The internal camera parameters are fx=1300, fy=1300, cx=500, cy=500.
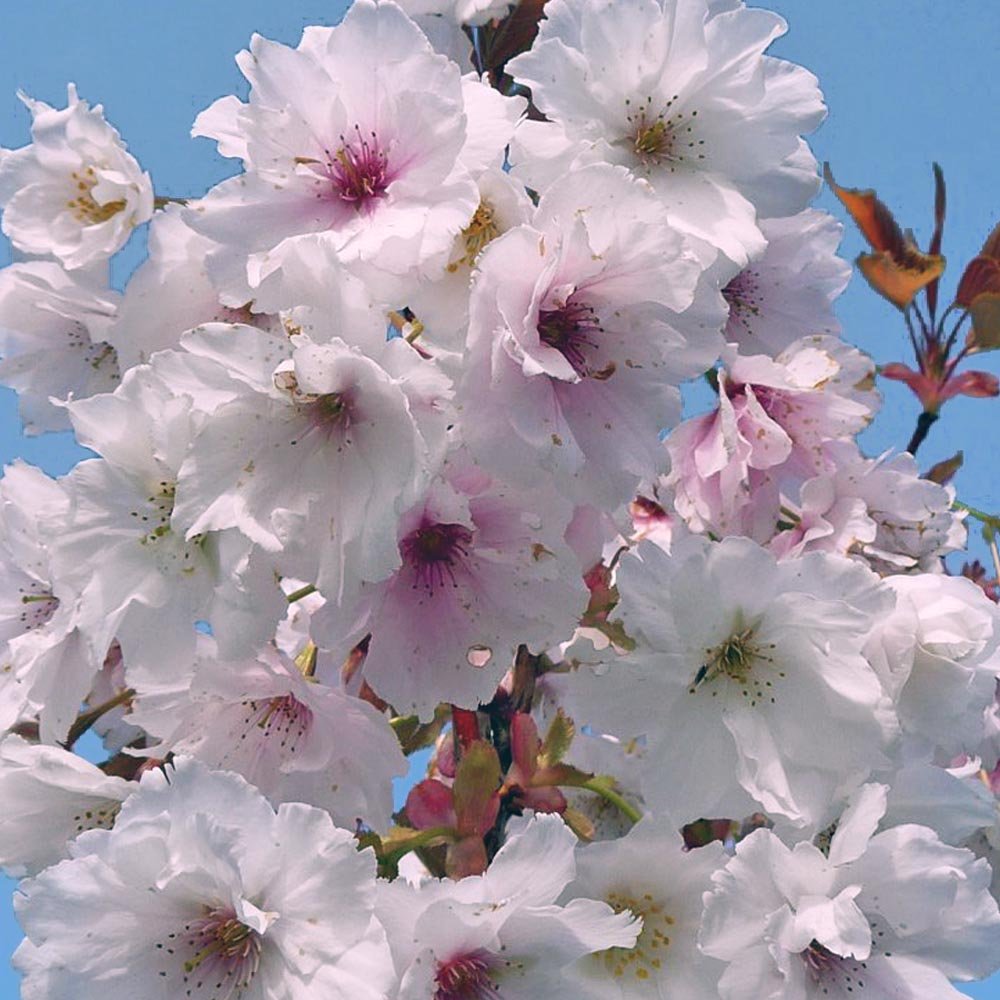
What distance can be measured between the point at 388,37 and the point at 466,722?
0.59m

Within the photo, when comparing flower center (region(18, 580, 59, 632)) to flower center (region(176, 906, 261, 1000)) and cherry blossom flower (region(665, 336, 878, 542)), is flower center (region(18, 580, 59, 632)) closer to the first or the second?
flower center (region(176, 906, 261, 1000))

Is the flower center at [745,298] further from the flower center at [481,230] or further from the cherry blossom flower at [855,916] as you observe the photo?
the cherry blossom flower at [855,916]

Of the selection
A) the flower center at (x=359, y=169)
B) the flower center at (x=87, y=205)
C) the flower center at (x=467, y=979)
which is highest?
the flower center at (x=359, y=169)

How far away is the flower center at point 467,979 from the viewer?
932 millimetres

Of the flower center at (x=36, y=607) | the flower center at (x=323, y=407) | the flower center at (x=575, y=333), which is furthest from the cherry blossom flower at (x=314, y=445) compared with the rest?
the flower center at (x=36, y=607)

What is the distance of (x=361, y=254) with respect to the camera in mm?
953

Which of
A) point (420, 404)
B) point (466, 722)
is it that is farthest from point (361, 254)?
point (466, 722)

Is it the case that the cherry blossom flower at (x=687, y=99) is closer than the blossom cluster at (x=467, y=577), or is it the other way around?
the blossom cluster at (x=467, y=577)

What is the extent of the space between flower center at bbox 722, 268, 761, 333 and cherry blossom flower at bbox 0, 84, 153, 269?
A: 57cm

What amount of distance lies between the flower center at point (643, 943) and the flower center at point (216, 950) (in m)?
0.29

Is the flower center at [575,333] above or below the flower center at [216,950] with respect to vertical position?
above

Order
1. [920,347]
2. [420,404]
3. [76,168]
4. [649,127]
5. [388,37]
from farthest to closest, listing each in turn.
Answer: [920,347] < [76,168] < [649,127] < [388,37] < [420,404]

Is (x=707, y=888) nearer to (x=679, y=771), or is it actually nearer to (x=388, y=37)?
(x=679, y=771)

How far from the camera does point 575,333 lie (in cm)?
100
